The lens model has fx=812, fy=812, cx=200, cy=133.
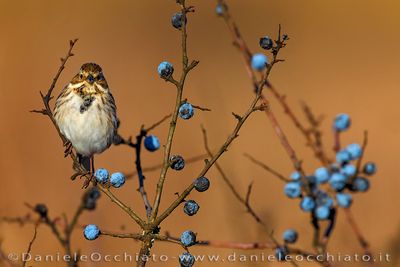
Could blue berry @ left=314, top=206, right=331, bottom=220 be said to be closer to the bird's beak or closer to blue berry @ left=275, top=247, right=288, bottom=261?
blue berry @ left=275, top=247, right=288, bottom=261

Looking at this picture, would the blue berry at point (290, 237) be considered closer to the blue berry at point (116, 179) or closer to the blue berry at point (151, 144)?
the blue berry at point (116, 179)

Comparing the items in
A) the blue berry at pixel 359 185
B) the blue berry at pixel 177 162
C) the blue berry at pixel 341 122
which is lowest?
the blue berry at pixel 359 185

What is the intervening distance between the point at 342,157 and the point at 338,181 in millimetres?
62

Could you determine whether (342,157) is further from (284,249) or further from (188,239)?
(188,239)

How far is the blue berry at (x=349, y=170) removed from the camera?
130 cm

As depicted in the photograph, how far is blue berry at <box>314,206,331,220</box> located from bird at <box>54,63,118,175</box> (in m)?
1.80

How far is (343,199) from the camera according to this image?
128 centimetres

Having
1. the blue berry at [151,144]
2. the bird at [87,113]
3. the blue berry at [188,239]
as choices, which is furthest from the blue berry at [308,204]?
the bird at [87,113]

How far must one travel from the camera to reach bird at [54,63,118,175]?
9.88ft

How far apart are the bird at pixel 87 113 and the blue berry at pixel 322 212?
1.80m

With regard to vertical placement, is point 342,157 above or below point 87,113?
below

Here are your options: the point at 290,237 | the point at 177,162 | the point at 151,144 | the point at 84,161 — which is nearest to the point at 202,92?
the point at 84,161

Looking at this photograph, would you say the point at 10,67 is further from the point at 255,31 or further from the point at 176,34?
the point at 255,31

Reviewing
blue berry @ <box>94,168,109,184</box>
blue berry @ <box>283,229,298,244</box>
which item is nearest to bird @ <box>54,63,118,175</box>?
blue berry @ <box>94,168,109,184</box>
